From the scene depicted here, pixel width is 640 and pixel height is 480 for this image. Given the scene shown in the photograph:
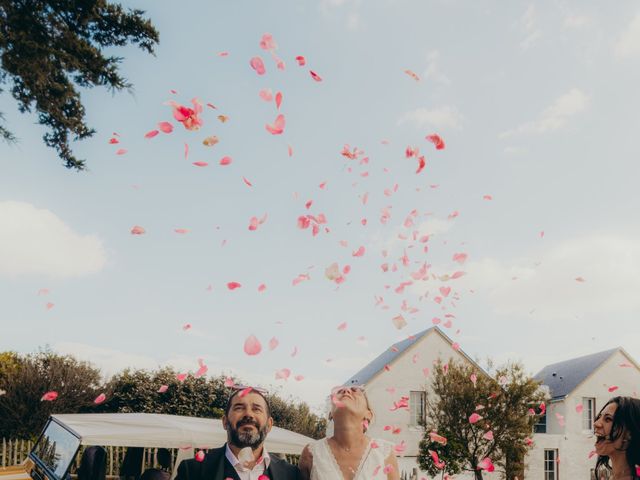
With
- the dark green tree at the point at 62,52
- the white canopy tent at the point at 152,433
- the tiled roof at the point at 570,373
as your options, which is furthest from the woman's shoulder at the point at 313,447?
the tiled roof at the point at 570,373

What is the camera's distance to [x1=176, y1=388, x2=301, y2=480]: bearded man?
14.0 ft

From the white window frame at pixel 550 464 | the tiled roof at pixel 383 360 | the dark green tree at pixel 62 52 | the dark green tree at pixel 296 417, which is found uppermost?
the dark green tree at pixel 62 52

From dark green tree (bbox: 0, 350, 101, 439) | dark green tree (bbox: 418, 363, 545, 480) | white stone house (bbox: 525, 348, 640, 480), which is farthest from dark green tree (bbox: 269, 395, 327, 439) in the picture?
white stone house (bbox: 525, 348, 640, 480)

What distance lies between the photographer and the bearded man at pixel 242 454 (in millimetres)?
4266

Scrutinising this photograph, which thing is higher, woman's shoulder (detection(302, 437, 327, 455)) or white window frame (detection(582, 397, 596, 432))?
white window frame (detection(582, 397, 596, 432))

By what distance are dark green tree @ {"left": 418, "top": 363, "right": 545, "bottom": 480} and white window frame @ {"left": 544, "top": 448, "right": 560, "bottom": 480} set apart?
5.29m

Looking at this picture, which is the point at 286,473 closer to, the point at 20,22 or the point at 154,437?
the point at 154,437

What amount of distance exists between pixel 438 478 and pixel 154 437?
2369 centimetres

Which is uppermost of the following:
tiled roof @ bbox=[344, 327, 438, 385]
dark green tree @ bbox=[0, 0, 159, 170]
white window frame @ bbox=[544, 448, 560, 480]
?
dark green tree @ bbox=[0, 0, 159, 170]

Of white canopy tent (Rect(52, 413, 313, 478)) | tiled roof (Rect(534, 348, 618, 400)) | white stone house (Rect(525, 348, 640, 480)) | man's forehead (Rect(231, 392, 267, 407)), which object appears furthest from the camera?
tiled roof (Rect(534, 348, 618, 400))

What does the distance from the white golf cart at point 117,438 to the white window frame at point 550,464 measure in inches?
1079

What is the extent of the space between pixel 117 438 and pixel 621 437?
4.08 metres

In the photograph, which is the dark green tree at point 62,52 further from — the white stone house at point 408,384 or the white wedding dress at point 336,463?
the white stone house at point 408,384

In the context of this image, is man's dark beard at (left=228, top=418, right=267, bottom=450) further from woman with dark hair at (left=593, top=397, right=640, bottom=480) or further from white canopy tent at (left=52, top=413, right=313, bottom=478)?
woman with dark hair at (left=593, top=397, right=640, bottom=480)
